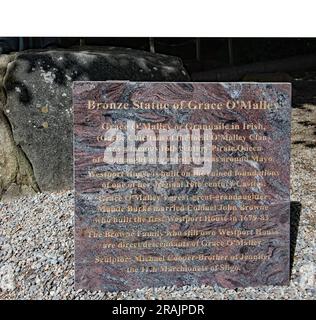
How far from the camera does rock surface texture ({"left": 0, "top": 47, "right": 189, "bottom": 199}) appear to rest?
18.0 ft

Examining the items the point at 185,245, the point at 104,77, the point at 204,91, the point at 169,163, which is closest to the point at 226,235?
the point at 185,245

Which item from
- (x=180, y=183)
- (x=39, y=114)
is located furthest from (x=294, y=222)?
(x=39, y=114)

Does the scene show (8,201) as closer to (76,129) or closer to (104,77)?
(104,77)

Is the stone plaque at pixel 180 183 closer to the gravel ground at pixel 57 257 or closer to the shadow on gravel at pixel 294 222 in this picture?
the gravel ground at pixel 57 257

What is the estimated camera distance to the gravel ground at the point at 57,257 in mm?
3998

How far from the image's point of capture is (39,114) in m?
5.49

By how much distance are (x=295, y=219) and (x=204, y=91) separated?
1.66m

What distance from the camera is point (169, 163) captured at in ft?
12.8

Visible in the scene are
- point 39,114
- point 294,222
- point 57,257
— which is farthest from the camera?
point 39,114

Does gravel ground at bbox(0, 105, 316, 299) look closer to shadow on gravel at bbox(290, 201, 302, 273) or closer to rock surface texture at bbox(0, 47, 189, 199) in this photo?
shadow on gravel at bbox(290, 201, 302, 273)

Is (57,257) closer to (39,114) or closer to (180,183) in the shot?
(180,183)

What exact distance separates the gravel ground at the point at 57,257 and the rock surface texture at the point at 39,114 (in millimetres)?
198

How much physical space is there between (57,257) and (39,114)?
159 centimetres

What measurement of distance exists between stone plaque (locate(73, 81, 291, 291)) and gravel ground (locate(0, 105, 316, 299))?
87 millimetres
